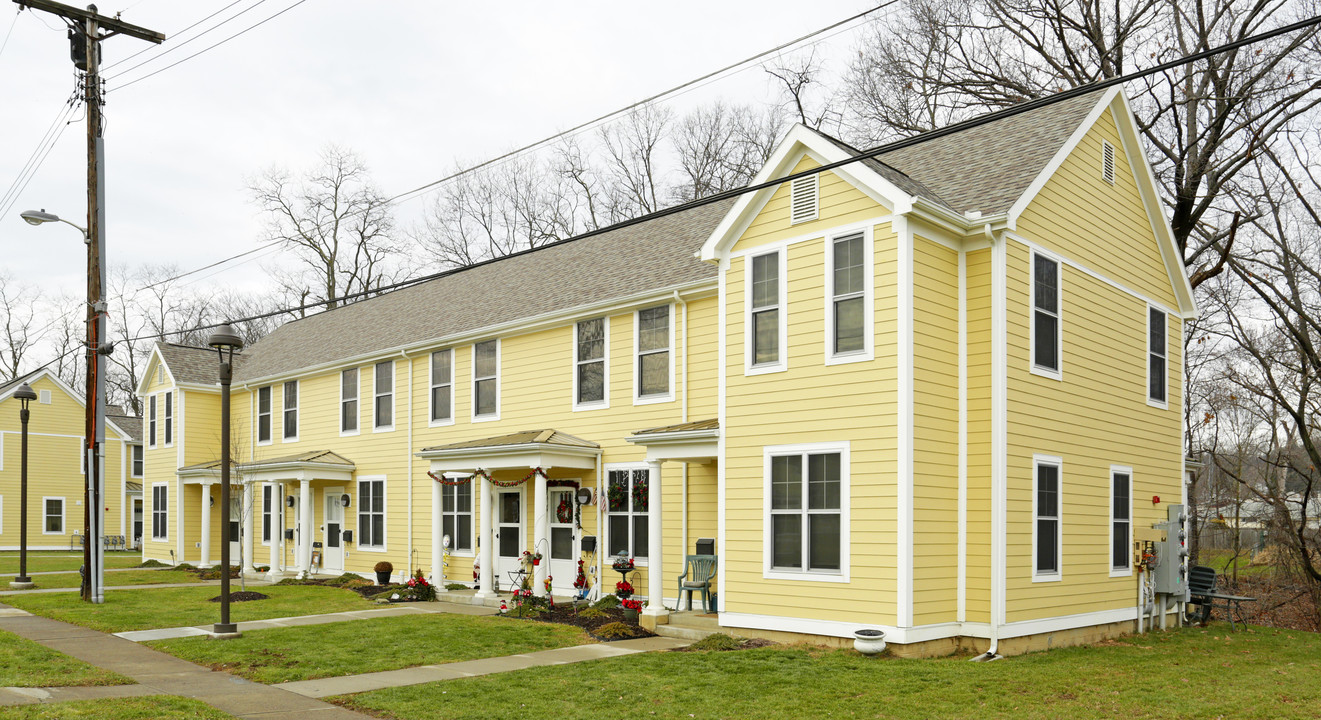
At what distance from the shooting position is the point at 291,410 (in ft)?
89.3

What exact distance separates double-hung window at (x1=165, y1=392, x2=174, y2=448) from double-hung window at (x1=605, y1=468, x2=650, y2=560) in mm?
19107

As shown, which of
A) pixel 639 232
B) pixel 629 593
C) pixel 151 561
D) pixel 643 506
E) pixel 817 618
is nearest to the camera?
pixel 817 618

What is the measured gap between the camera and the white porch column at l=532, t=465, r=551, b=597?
18031mm

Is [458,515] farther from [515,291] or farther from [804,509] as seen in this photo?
[804,509]

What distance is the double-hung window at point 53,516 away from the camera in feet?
144

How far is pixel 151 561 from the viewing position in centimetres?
3131

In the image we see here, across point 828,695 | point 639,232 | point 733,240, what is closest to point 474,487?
point 639,232

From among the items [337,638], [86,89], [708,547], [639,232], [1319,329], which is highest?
[86,89]

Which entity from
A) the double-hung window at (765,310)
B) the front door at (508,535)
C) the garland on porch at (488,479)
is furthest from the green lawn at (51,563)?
the double-hung window at (765,310)

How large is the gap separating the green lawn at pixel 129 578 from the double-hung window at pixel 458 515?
8132 mm

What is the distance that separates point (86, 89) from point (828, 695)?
17603mm

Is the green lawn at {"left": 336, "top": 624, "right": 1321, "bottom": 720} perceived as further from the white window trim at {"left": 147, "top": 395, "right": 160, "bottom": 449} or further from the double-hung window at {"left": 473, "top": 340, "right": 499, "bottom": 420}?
the white window trim at {"left": 147, "top": 395, "right": 160, "bottom": 449}

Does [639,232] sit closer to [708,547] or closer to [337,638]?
[708,547]

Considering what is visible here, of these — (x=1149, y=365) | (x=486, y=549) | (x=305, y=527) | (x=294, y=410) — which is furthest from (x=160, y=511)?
(x=1149, y=365)
